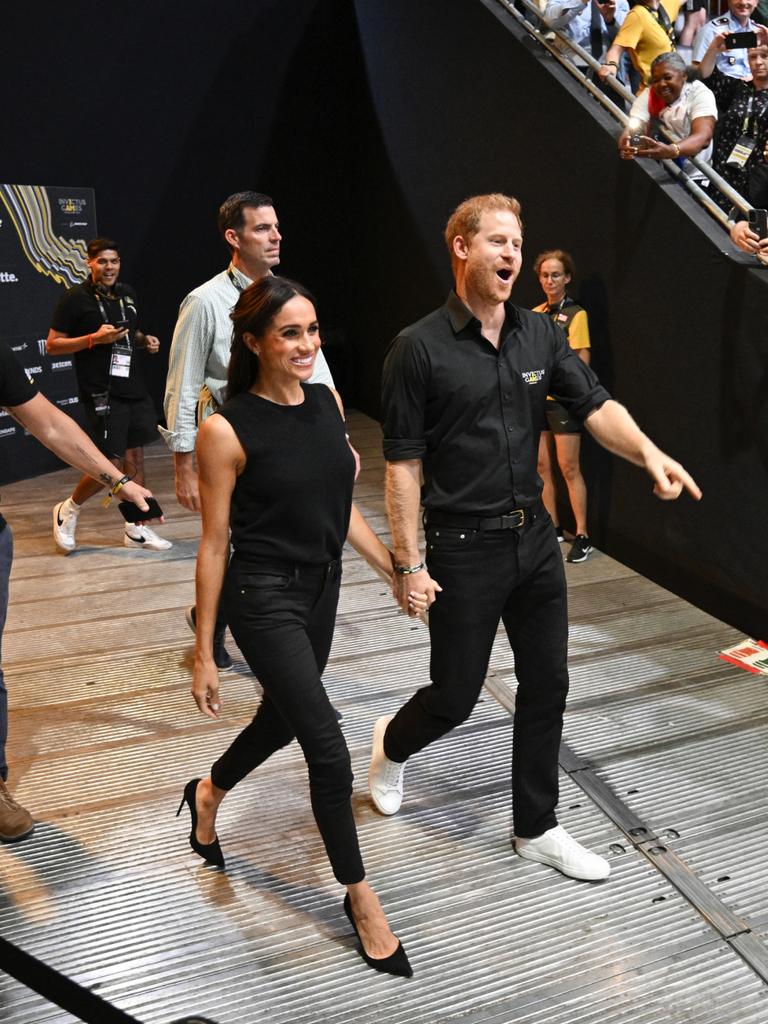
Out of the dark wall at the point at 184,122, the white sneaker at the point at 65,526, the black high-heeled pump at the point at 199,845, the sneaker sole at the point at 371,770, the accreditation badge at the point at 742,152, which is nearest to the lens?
the black high-heeled pump at the point at 199,845

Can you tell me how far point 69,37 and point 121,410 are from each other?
13.6ft

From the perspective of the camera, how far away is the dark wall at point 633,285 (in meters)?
4.93

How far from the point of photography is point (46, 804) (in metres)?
Answer: 3.61

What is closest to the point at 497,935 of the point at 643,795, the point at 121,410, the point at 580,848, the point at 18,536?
the point at 580,848

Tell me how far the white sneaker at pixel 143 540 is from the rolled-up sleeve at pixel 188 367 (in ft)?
8.13

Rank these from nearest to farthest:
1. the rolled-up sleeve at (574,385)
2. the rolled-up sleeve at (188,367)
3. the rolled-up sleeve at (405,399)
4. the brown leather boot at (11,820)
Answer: the rolled-up sleeve at (405,399), the rolled-up sleeve at (574,385), the brown leather boot at (11,820), the rolled-up sleeve at (188,367)

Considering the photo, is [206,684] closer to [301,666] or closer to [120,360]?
[301,666]

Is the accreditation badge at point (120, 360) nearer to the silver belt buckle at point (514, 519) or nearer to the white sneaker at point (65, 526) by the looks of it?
the white sneaker at point (65, 526)

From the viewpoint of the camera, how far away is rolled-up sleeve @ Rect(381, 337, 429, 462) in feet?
9.30

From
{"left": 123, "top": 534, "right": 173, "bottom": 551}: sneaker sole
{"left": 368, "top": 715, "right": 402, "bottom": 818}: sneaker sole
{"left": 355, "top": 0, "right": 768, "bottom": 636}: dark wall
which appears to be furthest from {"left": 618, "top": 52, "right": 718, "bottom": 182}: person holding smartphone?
{"left": 123, "top": 534, "right": 173, "bottom": 551}: sneaker sole

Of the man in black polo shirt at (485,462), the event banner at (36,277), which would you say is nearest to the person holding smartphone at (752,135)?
the man in black polo shirt at (485,462)

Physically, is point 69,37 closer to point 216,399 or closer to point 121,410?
point 121,410

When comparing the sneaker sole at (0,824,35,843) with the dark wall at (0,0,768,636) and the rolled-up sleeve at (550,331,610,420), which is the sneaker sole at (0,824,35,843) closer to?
the rolled-up sleeve at (550,331,610,420)

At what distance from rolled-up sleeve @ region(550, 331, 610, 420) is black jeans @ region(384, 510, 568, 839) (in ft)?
1.11
